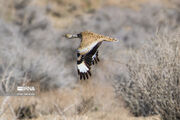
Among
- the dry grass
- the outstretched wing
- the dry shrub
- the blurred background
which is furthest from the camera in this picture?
the blurred background

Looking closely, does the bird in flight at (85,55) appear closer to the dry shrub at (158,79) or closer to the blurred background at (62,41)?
the blurred background at (62,41)

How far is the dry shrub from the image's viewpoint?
4.38m

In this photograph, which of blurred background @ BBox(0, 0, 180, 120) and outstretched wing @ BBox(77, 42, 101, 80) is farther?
blurred background @ BBox(0, 0, 180, 120)

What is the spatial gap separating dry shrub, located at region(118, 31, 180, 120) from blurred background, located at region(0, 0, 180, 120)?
364 mm

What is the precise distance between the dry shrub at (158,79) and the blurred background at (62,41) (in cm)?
36

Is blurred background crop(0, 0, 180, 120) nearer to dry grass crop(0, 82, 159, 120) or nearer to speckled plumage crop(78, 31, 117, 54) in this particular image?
dry grass crop(0, 82, 159, 120)

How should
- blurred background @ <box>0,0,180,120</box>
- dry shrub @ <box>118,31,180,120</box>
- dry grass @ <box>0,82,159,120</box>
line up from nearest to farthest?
dry shrub @ <box>118,31,180,120</box> < dry grass @ <box>0,82,159,120</box> < blurred background @ <box>0,0,180,120</box>

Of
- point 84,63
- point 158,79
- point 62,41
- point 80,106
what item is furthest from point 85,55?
point 62,41

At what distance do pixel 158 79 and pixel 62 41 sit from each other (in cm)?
671

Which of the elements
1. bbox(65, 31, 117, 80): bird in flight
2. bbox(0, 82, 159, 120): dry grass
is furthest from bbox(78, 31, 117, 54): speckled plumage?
bbox(0, 82, 159, 120): dry grass

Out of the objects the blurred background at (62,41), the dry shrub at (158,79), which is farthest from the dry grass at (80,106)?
the dry shrub at (158,79)

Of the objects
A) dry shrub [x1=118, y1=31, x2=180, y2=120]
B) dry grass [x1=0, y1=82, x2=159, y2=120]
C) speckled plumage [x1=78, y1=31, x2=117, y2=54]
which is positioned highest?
speckled plumage [x1=78, y1=31, x2=117, y2=54]

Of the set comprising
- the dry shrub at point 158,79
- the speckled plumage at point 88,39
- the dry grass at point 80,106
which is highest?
the speckled plumage at point 88,39

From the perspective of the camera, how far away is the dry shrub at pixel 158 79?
438cm
